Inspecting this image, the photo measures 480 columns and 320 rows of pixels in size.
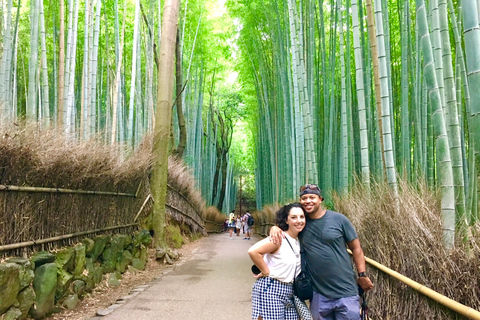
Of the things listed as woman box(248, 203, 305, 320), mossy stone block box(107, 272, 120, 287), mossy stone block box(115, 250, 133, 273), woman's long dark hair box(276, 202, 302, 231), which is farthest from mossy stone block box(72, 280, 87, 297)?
woman's long dark hair box(276, 202, 302, 231)

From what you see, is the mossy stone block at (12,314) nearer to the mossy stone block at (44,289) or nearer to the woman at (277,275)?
the mossy stone block at (44,289)

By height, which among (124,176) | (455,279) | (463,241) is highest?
(124,176)

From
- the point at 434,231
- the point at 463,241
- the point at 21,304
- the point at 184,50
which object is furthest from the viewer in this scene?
the point at 184,50

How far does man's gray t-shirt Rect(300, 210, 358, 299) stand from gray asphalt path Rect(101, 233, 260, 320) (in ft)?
5.54

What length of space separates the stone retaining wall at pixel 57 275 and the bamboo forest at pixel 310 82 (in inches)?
40.4

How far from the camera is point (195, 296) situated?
4.04 metres

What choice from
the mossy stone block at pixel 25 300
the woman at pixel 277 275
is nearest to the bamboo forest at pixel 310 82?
the woman at pixel 277 275

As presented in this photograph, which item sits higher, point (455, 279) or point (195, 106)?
point (195, 106)

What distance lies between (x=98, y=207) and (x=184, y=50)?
25.7ft

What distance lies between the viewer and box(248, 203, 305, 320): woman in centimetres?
180

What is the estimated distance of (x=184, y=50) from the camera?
11523 mm

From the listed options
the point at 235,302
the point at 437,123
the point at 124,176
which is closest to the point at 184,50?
the point at 124,176

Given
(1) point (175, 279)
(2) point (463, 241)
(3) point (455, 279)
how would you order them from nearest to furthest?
(3) point (455, 279), (2) point (463, 241), (1) point (175, 279)

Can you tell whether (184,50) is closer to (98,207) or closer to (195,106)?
(195,106)
